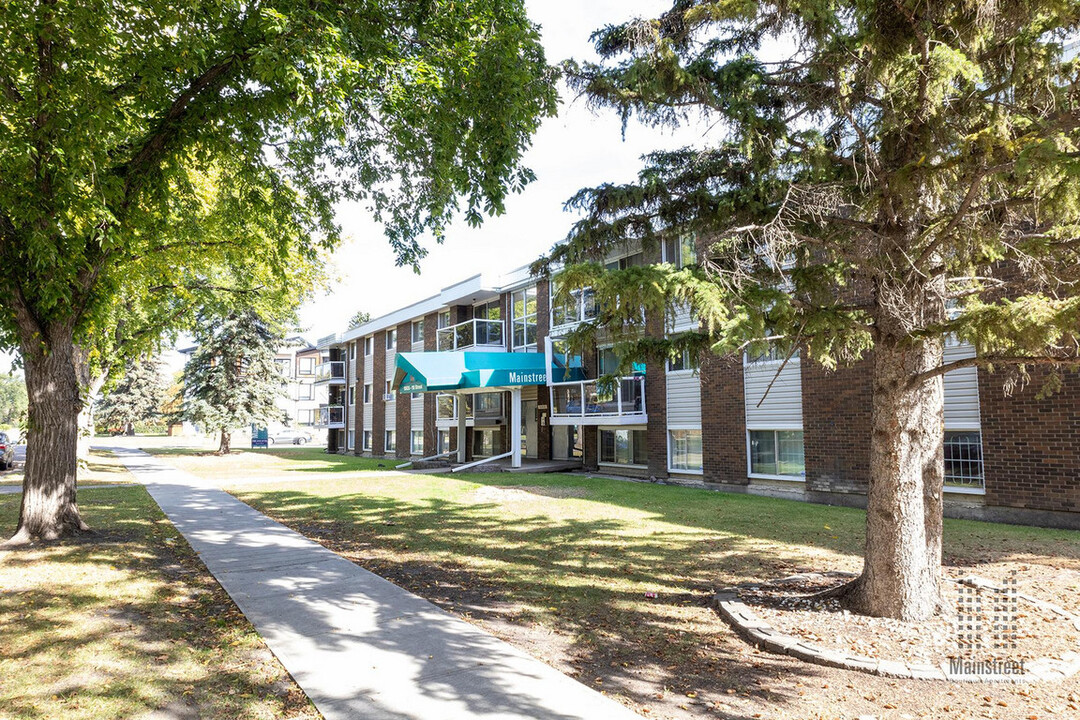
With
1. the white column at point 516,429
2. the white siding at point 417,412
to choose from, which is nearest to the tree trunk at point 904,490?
the white column at point 516,429

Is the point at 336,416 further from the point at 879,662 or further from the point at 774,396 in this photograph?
the point at 879,662

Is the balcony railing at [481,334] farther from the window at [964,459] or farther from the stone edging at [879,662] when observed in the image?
the stone edging at [879,662]

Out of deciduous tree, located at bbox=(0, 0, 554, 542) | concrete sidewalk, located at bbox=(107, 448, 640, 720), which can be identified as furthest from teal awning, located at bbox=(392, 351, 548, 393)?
concrete sidewalk, located at bbox=(107, 448, 640, 720)

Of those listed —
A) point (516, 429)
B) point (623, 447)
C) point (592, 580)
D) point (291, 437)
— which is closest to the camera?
point (592, 580)

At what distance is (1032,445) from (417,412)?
2562cm

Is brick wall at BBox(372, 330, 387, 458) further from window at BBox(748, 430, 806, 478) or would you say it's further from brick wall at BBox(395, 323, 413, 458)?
window at BBox(748, 430, 806, 478)

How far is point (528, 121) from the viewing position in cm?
813

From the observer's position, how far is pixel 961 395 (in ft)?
41.5

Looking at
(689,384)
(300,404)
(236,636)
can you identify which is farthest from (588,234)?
(300,404)

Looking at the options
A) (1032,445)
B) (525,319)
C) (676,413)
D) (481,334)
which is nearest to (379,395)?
(481,334)

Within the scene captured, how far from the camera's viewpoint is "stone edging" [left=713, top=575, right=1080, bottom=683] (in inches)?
183

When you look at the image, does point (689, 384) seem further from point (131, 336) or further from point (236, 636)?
point (131, 336)

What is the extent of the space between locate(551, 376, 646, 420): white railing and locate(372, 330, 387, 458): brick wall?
49.4ft

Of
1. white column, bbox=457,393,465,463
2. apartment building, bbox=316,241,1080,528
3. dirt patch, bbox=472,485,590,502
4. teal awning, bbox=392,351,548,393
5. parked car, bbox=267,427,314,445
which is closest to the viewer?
apartment building, bbox=316,241,1080,528
